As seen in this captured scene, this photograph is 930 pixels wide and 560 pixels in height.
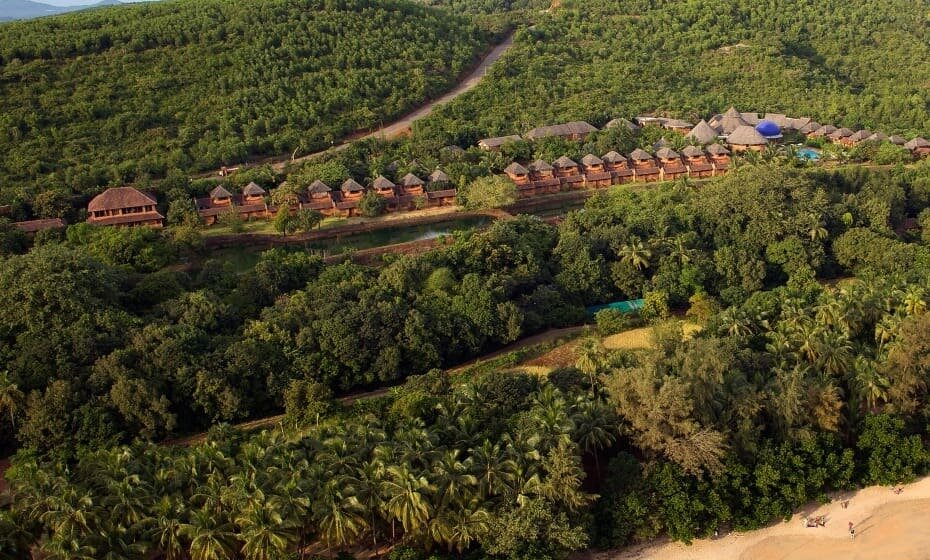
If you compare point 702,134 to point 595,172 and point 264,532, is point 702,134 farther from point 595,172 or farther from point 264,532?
point 264,532

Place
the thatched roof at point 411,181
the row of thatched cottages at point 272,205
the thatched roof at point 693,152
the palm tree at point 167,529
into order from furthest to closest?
the thatched roof at point 693,152, the thatched roof at point 411,181, the row of thatched cottages at point 272,205, the palm tree at point 167,529

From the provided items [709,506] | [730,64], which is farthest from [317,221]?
[730,64]

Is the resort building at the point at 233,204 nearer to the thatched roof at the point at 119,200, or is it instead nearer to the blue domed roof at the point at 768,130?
the thatched roof at the point at 119,200

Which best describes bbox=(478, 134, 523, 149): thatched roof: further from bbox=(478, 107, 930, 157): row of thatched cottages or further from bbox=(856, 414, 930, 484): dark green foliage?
bbox=(856, 414, 930, 484): dark green foliage

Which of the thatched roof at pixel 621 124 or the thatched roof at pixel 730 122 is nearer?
the thatched roof at pixel 621 124

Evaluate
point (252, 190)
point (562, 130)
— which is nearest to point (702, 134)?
point (562, 130)

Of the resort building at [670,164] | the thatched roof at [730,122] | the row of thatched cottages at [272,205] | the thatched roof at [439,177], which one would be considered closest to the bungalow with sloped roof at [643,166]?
the resort building at [670,164]

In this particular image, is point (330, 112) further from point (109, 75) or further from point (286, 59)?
point (109, 75)

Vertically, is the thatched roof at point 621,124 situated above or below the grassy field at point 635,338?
above

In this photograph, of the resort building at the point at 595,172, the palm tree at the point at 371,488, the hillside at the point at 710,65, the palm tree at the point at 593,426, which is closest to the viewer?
the palm tree at the point at 371,488
